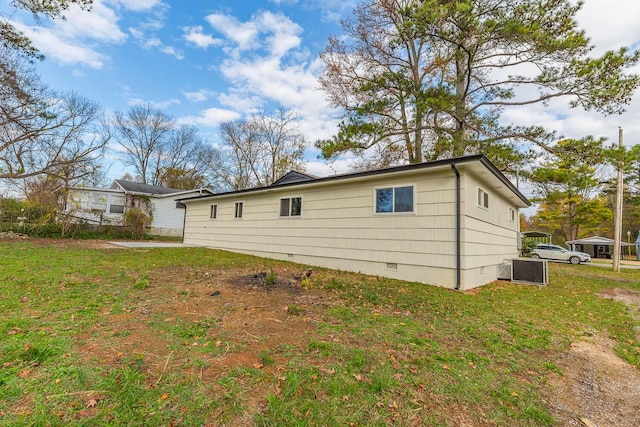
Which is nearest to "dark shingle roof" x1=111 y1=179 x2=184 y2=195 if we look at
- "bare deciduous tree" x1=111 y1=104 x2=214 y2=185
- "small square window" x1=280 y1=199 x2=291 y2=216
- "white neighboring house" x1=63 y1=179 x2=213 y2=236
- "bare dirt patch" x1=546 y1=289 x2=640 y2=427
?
"white neighboring house" x1=63 y1=179 x2=213 y2=236

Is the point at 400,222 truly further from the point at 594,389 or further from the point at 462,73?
the point at 462,73

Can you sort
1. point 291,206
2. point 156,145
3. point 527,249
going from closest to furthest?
point 291,206 < point 527,249 < point 156,145

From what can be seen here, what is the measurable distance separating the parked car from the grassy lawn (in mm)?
15619

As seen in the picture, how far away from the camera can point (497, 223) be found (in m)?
8.83

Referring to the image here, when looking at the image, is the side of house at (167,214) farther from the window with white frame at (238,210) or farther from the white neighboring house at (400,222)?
the white neighboring house at (400,222)

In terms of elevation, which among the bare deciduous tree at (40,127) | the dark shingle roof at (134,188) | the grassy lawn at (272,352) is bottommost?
the grassy lawn at (272,352)

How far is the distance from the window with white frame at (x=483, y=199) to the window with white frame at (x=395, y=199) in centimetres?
190

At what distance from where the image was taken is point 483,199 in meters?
7.48

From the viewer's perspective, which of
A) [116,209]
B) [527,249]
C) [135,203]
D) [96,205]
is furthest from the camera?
[135,203]

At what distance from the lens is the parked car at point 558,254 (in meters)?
17.0

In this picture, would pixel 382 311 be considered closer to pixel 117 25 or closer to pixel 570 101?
pixel 570 101

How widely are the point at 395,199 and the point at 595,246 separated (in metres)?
28.1

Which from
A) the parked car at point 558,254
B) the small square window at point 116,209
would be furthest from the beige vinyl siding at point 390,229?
the small square window at point 116,209

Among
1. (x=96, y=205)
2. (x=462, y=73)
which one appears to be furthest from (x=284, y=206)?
(x=96, y=205)
